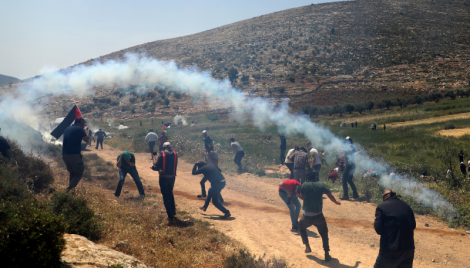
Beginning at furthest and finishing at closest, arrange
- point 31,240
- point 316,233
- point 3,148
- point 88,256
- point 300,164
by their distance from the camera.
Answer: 1. point 300,164
2. point 3,148
3. point 316,233
4. point 88,256
5. point 31,240

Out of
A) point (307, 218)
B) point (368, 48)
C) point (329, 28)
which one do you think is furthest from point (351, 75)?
point (307, 218)

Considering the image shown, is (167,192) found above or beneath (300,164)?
above

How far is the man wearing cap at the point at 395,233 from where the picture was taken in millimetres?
4957

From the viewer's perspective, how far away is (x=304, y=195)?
22.2ft

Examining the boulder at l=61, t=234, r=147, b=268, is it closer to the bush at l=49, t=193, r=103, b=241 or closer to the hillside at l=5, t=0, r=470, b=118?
the bush at l=49, t=193, r=103, b=241

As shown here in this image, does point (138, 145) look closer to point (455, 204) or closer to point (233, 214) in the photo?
point (233, 214)

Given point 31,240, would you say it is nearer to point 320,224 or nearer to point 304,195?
point 304,195

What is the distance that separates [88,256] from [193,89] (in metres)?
39.9

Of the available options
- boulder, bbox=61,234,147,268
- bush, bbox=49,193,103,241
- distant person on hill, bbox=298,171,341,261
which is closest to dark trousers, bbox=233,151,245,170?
distant person on hill, bbox=298,171,341,261

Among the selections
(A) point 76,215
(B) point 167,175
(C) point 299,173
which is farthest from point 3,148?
(C) point 299,173

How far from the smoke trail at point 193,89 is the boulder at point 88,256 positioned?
11.9m

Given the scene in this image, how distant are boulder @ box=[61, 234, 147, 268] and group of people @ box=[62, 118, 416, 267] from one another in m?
3.39

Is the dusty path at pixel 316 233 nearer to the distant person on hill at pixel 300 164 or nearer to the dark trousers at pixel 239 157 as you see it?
the distant person on hill at pixel 300 164

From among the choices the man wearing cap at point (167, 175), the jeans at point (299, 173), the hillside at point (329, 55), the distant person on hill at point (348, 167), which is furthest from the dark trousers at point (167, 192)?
the hillside at point (329, 55)
